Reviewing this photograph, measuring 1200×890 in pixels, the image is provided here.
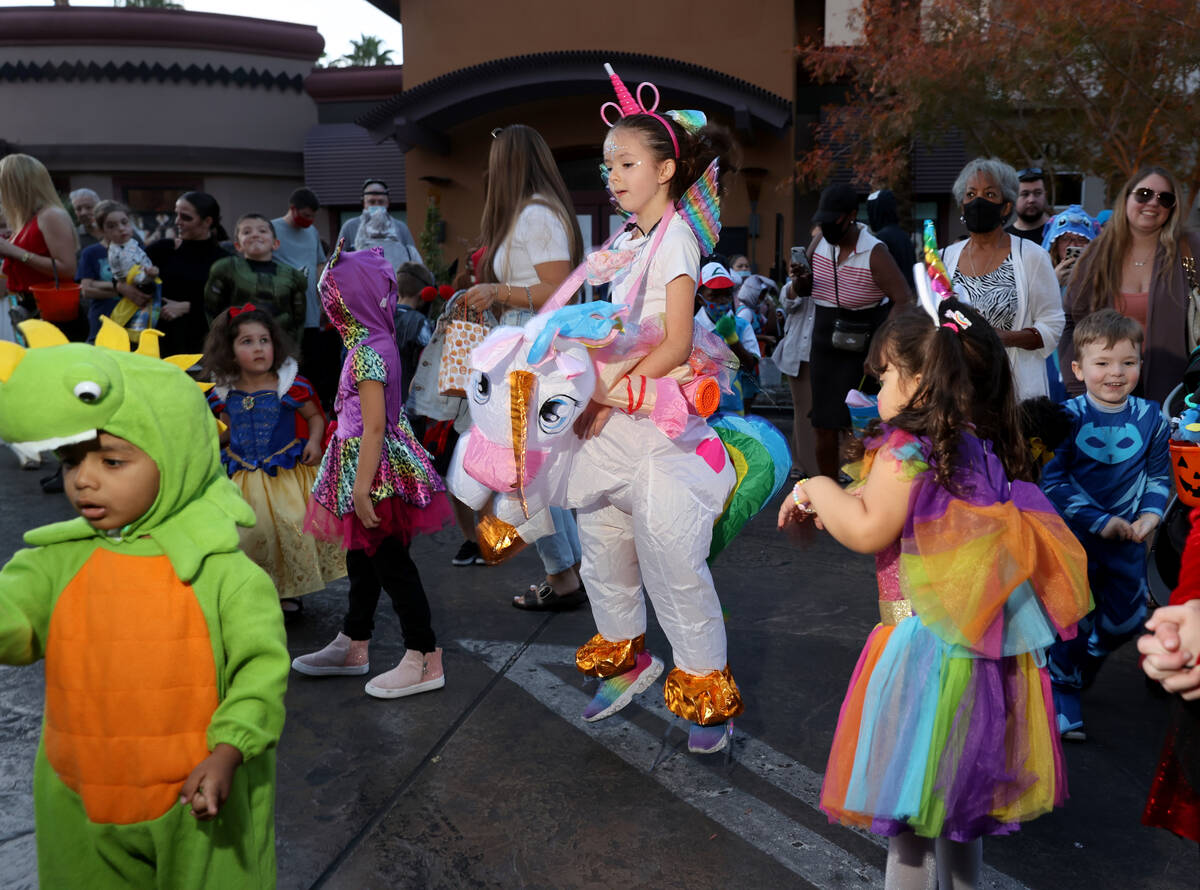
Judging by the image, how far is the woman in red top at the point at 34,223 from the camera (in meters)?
6.80

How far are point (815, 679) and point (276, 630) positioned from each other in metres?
2.60

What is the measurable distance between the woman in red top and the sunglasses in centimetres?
625

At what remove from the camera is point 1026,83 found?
11.6 m

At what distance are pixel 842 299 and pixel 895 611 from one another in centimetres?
368

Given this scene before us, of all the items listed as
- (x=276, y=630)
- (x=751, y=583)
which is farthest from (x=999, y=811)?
(x=751, y=583)

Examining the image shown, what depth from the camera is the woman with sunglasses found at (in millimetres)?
4664

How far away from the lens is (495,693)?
3971mm

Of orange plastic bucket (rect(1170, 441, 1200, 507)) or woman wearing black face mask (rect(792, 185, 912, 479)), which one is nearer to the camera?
orange plastic bucket (rect(1170, 441, 1200, 507))

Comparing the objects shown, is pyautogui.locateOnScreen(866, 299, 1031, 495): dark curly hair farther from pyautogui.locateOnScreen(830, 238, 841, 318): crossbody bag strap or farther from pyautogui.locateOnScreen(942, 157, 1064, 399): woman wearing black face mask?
pyautogui.locateOnScreen(830, 238, 841, 318): crossbody bag strap

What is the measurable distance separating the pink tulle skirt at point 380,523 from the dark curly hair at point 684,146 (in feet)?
4.83

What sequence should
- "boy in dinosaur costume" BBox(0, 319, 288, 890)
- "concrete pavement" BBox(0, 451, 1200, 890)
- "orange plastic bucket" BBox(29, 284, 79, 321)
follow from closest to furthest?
"boy in dinosaur costume" BBox(0, 319, 288, 890)
"concrete pavement" BBox(0, 451, 1200, 890)
"orange plastic bucket" BBox(29, 284, 79, 321)

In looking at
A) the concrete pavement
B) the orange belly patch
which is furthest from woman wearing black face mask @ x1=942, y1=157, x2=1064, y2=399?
the orange belly patch

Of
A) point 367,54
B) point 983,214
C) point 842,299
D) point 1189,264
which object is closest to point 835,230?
point 842,299

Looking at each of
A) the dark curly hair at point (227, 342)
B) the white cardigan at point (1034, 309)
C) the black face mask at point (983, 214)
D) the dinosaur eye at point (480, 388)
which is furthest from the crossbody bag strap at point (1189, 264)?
the dark curly hair at point (227, 342)
